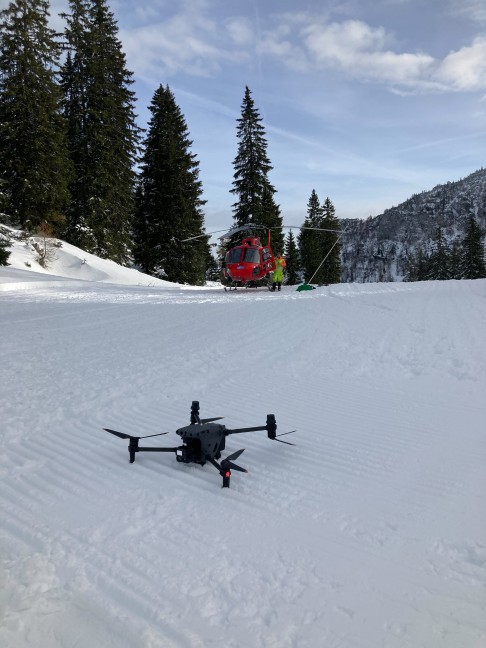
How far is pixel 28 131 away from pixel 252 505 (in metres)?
30.2

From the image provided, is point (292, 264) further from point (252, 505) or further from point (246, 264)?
point (252, 505)

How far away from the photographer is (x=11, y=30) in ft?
88.5

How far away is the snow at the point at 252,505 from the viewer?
2252mm

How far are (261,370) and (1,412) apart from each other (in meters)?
3.99

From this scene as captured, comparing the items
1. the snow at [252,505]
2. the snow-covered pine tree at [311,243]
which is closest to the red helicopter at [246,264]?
the snow at [252,505]

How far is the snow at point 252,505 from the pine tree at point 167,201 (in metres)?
27.6

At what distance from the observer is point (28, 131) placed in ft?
87.9

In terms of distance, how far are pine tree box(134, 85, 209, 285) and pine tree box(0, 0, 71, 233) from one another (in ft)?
28.8

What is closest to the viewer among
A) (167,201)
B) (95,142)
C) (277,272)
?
(277,272)

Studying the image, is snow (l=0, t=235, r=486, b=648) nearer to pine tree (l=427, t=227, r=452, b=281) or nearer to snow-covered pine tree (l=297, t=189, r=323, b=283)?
snow-covered pine tree (l=297, t=189, r=323, b=283)

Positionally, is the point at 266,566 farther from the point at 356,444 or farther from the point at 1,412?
the point at 1,412

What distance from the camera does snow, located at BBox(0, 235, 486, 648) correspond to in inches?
88.7

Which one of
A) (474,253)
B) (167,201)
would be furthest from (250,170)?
(474,253)

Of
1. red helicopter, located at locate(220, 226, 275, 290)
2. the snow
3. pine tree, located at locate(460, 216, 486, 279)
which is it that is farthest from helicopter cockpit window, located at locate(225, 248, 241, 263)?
pine tree, located at locate(460, 216, 486, 279)
